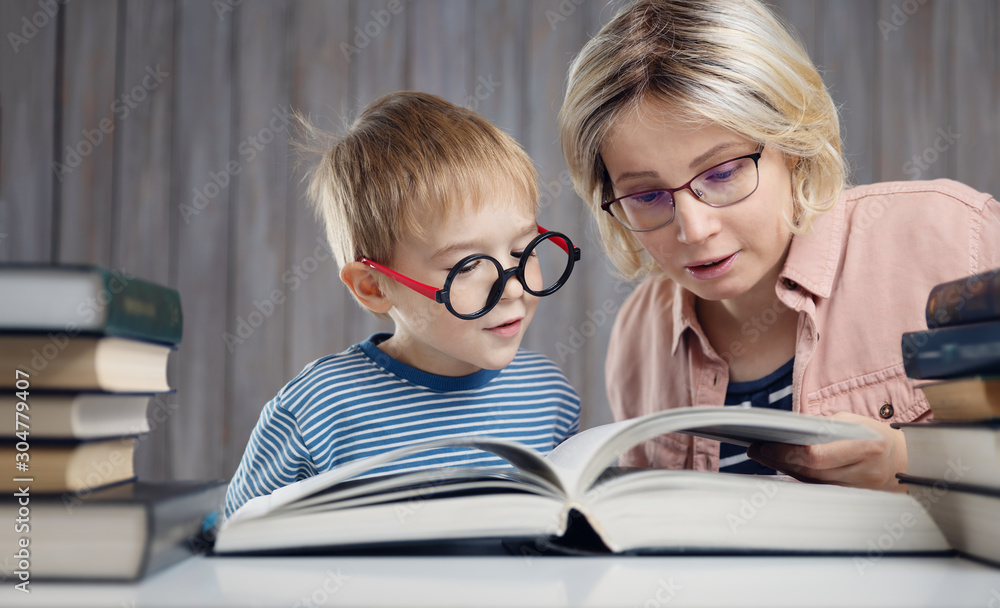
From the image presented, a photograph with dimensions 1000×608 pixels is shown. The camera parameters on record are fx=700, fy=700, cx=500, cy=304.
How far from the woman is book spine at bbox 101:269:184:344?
0.71 meters

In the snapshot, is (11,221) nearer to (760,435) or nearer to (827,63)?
(760,435)

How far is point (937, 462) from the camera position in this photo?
57cm

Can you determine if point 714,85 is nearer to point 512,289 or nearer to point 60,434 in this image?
point 512,289

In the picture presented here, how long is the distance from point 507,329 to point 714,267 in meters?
0.35

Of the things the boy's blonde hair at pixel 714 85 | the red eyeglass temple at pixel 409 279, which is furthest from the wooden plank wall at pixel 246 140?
the red eyeglass temple at pixel 409 279

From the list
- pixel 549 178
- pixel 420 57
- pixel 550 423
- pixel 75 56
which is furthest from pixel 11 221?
pixel 550 423

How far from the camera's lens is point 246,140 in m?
2.31

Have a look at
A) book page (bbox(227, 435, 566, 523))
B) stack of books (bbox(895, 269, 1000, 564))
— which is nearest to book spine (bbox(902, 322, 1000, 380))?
stack of books (bbox(895, 269, 1000, 564))

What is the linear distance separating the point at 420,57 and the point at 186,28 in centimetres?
78

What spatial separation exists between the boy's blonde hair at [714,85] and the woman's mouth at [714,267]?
137 millimetres

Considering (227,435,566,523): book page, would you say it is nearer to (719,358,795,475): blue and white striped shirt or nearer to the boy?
the boy

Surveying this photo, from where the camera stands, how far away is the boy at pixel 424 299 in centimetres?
101

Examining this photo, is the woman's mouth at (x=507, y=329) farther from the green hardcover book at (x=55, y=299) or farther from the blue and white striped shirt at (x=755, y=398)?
the green hardcover book at (x=55, y=299)

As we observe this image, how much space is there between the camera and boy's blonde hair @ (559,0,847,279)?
1045 mm
